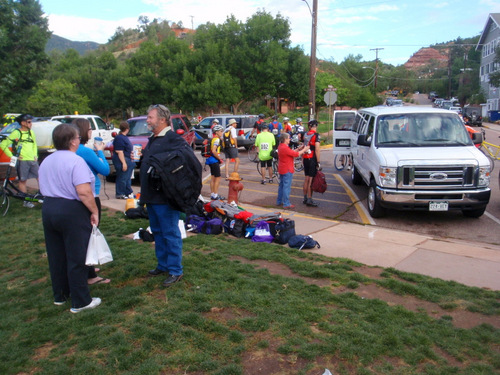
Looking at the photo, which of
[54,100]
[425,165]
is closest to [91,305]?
[425,165]

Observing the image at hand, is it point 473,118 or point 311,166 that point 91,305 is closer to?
point 311,166

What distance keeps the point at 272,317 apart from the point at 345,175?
37.1ft

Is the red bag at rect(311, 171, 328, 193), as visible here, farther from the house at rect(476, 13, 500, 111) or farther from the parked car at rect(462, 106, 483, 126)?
the house at rect(476, 13, 500, 111)

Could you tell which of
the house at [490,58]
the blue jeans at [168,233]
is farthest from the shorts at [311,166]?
the house at [490,58]

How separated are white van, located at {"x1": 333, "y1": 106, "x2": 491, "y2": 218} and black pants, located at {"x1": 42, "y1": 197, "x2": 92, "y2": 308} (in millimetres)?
5850

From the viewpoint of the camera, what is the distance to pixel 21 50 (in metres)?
31.0

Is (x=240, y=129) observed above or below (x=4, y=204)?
above

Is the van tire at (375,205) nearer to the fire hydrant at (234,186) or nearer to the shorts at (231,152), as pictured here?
the fire hydrant at (234,186)

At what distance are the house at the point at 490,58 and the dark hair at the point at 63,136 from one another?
60.2m

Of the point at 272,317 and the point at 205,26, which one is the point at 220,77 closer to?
the point at 205,26

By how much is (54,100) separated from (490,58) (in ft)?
192

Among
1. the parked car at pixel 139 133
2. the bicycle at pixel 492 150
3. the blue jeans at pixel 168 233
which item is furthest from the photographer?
the bicycle at pixel 492 150

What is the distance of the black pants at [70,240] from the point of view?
4.07m

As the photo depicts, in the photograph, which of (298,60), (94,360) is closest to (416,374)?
(94,360)
